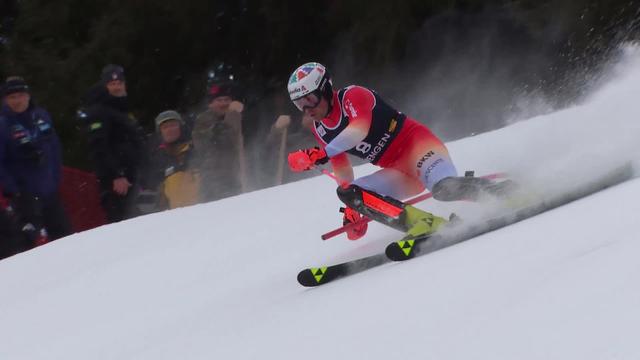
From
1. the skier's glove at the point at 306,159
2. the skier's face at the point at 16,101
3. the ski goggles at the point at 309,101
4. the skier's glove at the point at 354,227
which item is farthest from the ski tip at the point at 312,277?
the skier's face at the point at 16,101

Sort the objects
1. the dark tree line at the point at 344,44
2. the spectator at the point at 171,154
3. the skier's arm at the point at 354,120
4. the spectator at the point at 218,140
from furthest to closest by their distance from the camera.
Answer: the dark tree line at the point at 344,44 → the spectator at the point at 218,140 → the spectator at the point at 171,154 → the skier's arm at the point at 354,120

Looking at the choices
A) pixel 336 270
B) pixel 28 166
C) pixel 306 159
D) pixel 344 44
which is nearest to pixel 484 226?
pixel 336 270

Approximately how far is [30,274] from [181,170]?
5.45 feet

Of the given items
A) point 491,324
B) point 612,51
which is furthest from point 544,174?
point 612,51

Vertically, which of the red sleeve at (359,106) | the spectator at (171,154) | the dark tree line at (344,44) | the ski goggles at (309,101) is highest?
the dark tree line at (344,44)

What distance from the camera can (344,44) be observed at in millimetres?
11664

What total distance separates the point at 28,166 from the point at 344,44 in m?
4.61

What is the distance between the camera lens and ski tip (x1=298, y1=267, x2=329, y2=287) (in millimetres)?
5727

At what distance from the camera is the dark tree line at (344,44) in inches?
435

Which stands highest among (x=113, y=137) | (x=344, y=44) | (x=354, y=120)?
(x=344, y=44)

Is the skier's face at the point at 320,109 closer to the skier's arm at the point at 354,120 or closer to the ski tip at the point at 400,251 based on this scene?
the skier's arm at the point at 354,120

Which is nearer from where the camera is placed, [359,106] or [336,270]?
[336,270]

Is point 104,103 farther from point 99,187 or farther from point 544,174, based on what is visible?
point 544,174

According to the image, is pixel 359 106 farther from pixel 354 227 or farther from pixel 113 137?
pixel 113 137
